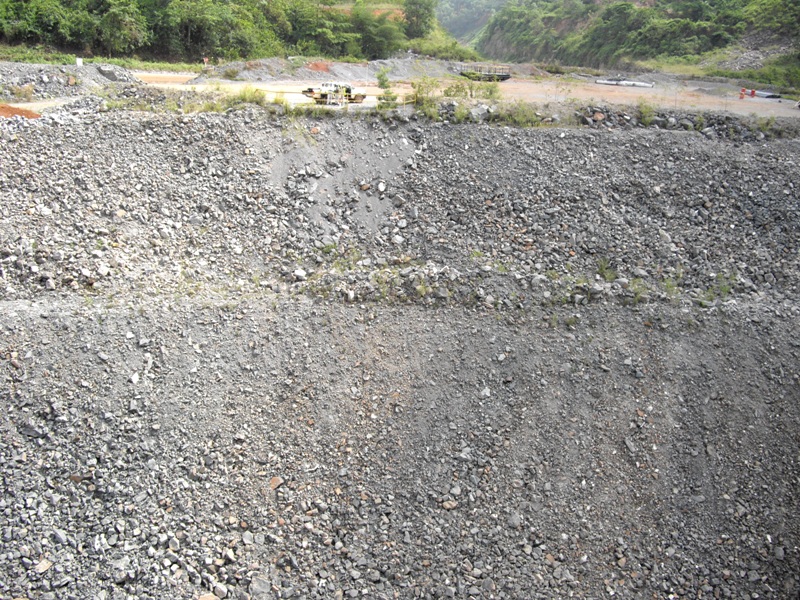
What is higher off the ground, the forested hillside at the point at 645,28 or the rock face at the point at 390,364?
the forested hillside at the point at 645,28

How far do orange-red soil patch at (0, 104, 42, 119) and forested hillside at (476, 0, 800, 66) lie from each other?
25.7m

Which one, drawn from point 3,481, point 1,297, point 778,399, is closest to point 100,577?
point 3,481

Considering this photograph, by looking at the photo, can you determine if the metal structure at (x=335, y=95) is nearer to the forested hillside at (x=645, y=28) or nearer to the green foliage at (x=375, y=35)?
the green foliage at (x=375, y=35)

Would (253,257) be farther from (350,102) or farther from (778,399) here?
(778,399)

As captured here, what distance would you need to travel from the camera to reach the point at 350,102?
14797 millimetres

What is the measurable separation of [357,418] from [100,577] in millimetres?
3825

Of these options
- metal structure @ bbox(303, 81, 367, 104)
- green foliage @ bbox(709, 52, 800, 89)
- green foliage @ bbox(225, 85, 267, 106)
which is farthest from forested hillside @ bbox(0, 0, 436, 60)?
green foliage @ bbox(709, 52, 800, 89)

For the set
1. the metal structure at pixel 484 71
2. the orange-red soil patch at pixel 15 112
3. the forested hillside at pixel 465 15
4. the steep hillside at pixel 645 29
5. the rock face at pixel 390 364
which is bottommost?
the rock face at pixel 390 364

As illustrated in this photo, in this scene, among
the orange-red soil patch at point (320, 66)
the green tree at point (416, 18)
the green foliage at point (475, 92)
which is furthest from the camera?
the green tree at point (416, 18)

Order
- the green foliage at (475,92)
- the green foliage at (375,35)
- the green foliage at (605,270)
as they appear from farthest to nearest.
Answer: the green foliage at (375,35), the green foliage at (475,92), the green foliage at (605,270)

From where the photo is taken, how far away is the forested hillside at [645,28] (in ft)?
90.8

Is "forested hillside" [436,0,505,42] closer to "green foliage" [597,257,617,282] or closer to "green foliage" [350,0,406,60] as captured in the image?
"green foliage" [350,0,406,60]

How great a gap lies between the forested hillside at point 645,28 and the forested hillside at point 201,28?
1097 cm

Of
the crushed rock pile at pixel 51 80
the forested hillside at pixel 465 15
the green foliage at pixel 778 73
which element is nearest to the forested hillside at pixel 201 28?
the crushed rock pile at pixel 51 80
